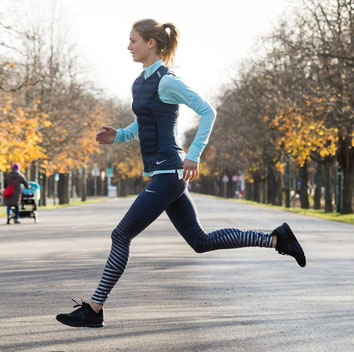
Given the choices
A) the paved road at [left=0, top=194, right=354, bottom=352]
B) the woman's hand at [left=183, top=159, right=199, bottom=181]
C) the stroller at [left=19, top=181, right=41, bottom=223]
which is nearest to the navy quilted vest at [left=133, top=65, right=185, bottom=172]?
the woman's hand at [left=183, top=159, right=199, bottom=181]

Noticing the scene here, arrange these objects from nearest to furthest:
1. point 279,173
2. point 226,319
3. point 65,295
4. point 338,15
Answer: point 226,319, point 65,295, point 338,15, point 279,173

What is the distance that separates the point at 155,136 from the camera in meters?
6.16

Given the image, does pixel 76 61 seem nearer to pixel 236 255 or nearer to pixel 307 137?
pixel 307 137

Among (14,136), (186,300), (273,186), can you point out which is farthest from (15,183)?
(273,186)

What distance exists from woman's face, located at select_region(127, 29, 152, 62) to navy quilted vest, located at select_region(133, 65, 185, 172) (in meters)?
0.16

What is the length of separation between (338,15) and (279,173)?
107 ft

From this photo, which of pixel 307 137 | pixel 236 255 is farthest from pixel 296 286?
pixel 307 137

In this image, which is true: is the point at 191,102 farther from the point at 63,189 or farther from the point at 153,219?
the point at 63,189

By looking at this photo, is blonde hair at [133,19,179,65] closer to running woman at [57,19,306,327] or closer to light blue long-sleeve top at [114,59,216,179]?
running woman at [57,19,306,327]

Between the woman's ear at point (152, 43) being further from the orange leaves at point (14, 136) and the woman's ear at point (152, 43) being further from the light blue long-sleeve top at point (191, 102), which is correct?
the orange leaves at point (14, 136)

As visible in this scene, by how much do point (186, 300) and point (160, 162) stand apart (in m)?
2.48

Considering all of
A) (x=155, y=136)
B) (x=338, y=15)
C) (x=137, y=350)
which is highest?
(x=338, y=15)

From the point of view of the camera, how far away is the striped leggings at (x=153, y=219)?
605 centimetres

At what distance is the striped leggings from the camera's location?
605 cm
